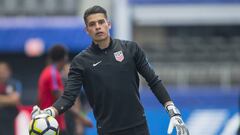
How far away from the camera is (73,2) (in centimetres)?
2489

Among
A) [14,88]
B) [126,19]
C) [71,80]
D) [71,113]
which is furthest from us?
[126,19]

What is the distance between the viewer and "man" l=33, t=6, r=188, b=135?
698 centimetres

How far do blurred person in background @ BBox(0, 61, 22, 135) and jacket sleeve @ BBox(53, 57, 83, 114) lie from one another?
513cm

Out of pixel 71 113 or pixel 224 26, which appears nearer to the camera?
pixel 71 113

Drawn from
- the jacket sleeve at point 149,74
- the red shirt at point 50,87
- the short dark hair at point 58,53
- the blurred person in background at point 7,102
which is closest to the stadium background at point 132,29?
the blurred person in background at point 7,102

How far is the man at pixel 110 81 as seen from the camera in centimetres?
698

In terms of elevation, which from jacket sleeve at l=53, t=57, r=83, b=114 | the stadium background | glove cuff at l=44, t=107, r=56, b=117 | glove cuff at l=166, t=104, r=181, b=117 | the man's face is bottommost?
the stadium background

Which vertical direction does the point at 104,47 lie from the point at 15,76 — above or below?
above

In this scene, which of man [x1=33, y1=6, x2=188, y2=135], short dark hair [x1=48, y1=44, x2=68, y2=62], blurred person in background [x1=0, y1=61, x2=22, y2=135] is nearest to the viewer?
man [x1=33, y1=6, x2=188, y2=135]

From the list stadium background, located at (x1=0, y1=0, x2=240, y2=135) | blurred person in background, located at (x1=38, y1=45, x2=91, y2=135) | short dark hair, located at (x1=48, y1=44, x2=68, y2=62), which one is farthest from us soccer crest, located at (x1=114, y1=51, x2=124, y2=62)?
stadium background, located at (x1=0, y1=0, x2=240, y2=135)

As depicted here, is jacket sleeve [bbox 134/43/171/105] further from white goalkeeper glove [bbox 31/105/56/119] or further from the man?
white goalkeeper glove [bbox 31/105/56/119]

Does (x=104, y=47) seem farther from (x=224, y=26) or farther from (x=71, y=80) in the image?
(x=224, y=26)

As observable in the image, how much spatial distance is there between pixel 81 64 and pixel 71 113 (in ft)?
11.1

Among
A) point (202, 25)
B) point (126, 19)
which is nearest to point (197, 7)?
point (202, 25)
